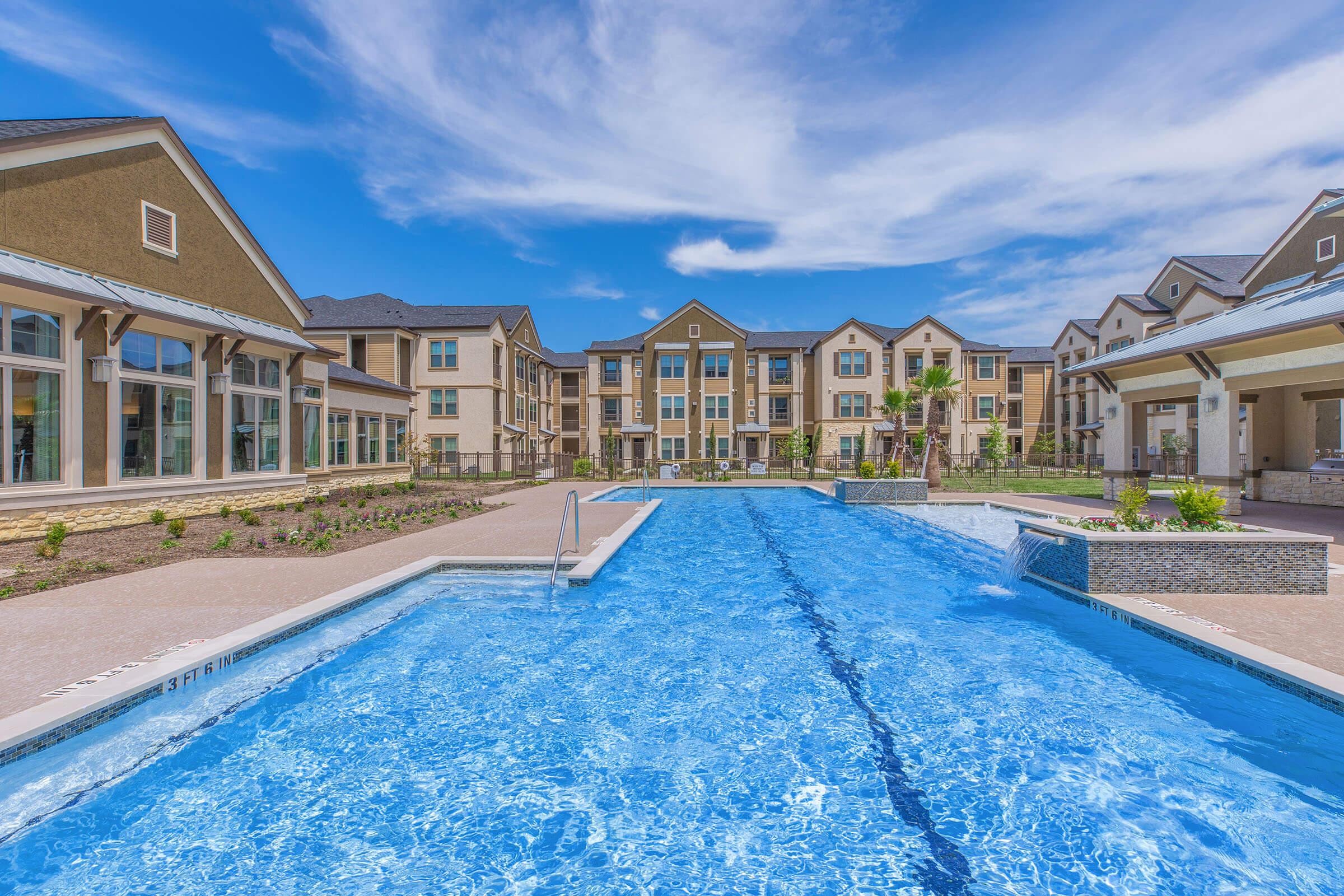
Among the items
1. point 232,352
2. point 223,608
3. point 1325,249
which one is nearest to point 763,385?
point 1325,249

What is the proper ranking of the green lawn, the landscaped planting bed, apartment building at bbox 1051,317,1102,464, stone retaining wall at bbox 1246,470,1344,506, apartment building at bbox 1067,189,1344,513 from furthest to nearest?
apartment building at bbox 1051,317,1102,464 → the green lawn → stone retaining wall at bbox 1246,470,1344,506 → apartment building at bbox 1067,189,1344,513 → the landscaped planting bed

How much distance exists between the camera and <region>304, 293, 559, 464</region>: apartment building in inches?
1179

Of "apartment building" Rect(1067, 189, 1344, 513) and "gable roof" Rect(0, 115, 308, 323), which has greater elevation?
"gable roof" Rect(0, 115, 308, 323)

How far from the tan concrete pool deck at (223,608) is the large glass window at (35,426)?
4.31 meters

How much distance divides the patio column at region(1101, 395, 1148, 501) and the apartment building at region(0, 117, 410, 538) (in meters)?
23.5

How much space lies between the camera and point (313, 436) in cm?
1888

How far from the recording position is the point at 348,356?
3016cm

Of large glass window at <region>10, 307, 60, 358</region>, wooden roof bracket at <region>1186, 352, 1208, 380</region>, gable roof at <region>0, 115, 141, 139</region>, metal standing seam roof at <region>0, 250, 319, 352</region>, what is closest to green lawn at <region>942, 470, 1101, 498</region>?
wooden roof bracket at <region>1186, 352, 1208, 380</region>

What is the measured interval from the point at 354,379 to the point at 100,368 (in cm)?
970

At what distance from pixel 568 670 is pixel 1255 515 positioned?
16432 mm

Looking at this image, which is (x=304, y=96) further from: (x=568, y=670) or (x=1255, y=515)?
(x=1255, y=515)

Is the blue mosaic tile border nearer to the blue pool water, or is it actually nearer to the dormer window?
the blue pool water

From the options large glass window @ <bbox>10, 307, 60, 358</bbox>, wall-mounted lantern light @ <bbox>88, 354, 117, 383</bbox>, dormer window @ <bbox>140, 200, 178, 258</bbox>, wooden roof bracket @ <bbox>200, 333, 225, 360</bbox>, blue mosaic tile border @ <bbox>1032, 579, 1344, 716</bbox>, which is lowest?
blue mosaic tile border @ <bbox>1032, 579, 1344, 716</bbox>

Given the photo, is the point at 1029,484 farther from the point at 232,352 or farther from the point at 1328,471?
the point at 232,352
